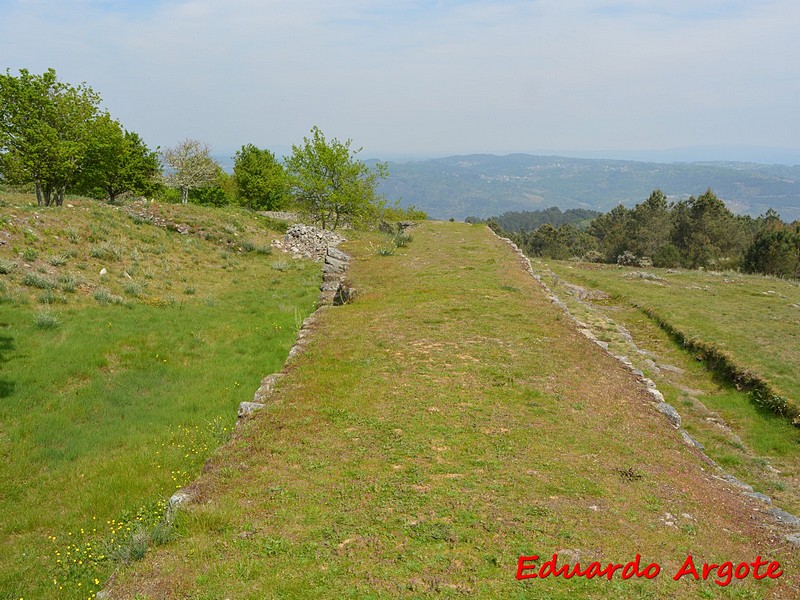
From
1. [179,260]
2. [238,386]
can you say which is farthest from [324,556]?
[179,260]

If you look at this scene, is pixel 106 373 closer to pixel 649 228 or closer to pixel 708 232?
pixel 708 232

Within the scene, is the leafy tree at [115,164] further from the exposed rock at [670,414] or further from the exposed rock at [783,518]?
the exposed rock at [783,518]

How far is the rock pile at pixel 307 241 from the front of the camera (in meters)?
30.9

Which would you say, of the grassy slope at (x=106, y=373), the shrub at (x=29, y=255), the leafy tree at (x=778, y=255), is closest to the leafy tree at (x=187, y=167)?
the grassy slope at (x=106, y=373)

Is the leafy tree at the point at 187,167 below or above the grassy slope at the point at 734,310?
above

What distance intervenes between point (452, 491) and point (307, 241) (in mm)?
27874

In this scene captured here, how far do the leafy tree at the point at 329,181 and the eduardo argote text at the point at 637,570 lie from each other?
3371 cm

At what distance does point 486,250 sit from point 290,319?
10.3 metres

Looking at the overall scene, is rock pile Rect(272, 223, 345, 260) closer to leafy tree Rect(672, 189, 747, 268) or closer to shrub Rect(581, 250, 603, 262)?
Result: shrub Rect(581, 250, 603, 262)

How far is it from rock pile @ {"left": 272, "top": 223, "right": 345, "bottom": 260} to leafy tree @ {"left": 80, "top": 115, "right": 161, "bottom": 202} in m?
16.1

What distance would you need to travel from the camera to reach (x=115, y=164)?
3909 cm

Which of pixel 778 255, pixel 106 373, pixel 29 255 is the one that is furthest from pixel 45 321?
pixel 778 255

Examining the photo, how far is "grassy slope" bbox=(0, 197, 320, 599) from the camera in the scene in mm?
7320

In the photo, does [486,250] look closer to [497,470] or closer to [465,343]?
[465,343]
